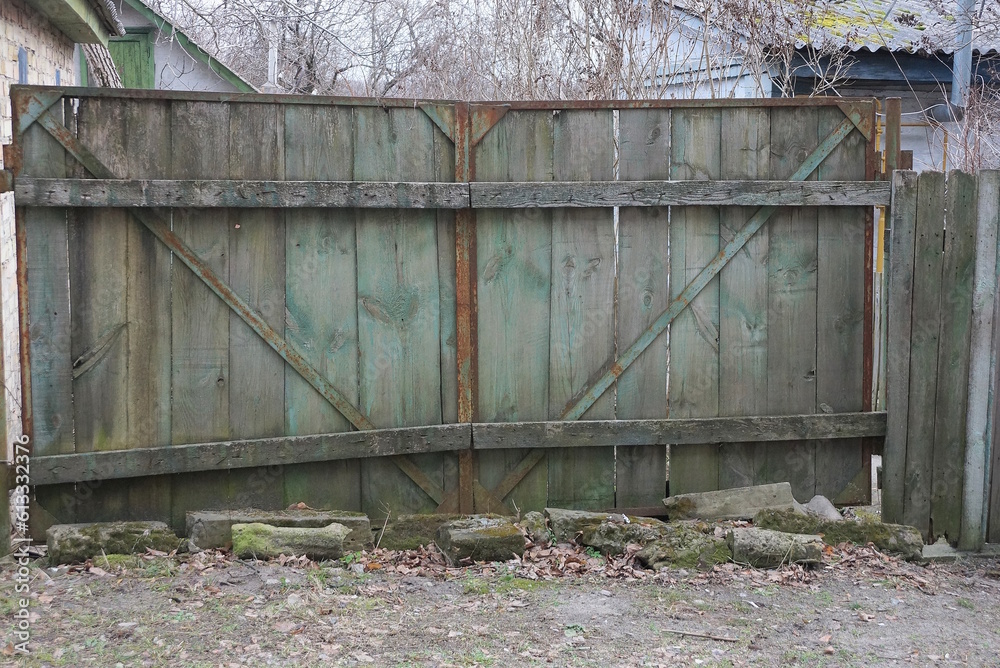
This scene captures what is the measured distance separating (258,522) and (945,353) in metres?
3.45

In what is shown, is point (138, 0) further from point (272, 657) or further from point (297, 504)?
point (272, 657)

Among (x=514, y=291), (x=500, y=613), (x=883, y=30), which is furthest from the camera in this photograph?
(x=883, y=30)

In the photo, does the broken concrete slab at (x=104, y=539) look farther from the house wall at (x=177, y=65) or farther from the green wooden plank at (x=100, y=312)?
the house wall at (x=177, y=65)

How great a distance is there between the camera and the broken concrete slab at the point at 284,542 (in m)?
4.21

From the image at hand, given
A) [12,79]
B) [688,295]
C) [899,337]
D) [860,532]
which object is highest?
[12,79]

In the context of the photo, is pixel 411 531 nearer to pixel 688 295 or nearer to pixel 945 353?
pixel 688 295

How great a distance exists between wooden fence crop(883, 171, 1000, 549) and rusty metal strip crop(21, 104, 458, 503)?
8.08 ft

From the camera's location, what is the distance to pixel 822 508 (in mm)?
5035

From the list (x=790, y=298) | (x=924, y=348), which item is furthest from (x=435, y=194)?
(x=924, y=348)

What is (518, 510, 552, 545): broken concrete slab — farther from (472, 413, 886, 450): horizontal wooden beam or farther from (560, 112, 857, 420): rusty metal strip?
(560, 112, 857, 420): rusty metal strip

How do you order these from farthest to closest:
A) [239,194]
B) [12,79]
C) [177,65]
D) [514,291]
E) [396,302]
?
[177,65], [12,79], [514,291], [396,302], [239,194]

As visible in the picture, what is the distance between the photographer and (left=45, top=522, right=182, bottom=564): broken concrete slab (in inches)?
163

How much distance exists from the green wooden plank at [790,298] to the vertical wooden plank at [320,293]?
7.21ft

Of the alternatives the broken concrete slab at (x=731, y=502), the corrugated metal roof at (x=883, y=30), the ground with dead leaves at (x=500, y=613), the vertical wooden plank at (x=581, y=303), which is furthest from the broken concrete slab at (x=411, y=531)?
the corrugated metal roof at (x=883, y=30)
